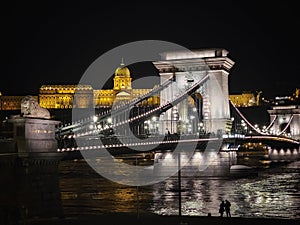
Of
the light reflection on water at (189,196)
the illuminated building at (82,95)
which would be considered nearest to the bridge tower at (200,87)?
the light reflection on water at (189,196)

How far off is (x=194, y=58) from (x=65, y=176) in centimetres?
2124

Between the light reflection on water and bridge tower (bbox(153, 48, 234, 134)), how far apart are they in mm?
16919

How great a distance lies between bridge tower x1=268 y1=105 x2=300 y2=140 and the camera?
367 ft

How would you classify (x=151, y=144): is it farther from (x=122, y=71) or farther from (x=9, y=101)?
(x=122, y=71)

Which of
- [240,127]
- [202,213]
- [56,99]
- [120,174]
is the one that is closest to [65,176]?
[120,174]

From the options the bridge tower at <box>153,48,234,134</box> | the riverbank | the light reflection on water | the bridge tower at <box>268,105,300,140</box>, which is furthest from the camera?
the bridge tower at <box>268,105,300,140</box>

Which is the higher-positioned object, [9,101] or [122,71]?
[122,71]

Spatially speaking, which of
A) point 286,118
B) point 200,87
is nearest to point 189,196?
point 200,87

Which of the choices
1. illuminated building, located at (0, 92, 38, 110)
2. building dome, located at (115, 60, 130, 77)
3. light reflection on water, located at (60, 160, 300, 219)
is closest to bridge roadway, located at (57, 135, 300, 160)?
light reflection on water, located at (60, 160, 300, 219)

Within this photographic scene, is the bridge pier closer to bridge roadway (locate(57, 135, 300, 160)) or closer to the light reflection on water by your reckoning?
bridge roadway (locate(57, 135, 300, 160))

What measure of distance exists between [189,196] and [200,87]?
28678 millimetres

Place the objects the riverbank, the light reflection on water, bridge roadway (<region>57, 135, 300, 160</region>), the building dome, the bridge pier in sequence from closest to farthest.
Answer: the riverbank → the bridge pier → the light reflection on water → bridge roadway (<region>57, 135, 300, 160</region>) → the building dome

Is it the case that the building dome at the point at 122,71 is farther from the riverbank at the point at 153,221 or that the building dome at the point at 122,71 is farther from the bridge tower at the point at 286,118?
the riverbank at the point at 153,221

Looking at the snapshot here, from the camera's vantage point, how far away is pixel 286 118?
116 meters
